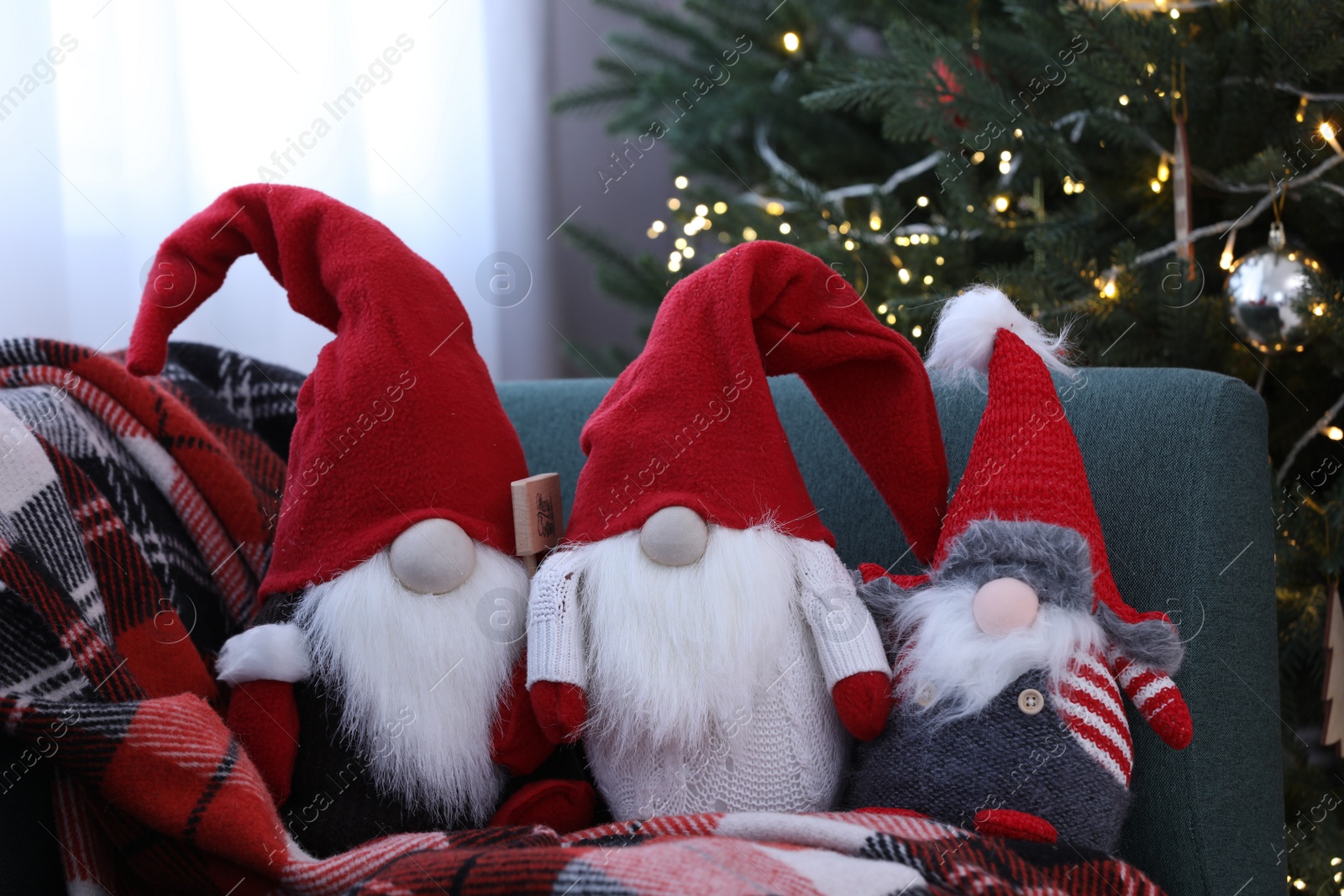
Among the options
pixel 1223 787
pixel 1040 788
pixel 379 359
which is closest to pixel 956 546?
pixel 1040 788

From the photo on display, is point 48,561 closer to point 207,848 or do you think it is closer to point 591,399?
point 207,848

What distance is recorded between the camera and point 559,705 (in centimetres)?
58

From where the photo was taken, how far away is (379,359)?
0.63 metres

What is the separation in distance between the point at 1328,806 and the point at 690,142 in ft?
3.86

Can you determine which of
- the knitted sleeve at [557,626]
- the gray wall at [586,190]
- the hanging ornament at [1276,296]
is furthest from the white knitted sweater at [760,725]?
the gray wall at [586,190]

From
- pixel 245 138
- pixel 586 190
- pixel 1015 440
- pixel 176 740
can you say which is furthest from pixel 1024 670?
pixel 586 190

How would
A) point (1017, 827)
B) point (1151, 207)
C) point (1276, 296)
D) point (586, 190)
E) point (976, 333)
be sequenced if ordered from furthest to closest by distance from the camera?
point (586, 190)
point (1151, 207)
point (1276, 296)
point (976, 333)
point (1017, 827)

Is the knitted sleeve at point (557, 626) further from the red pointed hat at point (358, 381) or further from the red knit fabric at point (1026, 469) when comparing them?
the red knit fabric at point (1026, 469)

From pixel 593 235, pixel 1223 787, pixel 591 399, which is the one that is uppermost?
pixel 593 235

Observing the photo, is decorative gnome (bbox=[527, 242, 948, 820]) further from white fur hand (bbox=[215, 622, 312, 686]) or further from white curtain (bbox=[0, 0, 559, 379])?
white curtain (bbox=[0, 0, 559, 379])

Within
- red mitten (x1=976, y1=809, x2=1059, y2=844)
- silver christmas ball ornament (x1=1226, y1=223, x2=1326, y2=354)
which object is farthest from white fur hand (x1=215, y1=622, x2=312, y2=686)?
silver christmas ball ornament (x1=1226, y1=223, x2=1326, y2=354)

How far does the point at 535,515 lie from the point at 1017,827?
35 centimetres

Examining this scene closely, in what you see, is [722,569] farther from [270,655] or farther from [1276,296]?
[1276,296]

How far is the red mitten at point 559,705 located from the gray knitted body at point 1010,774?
192 mm
